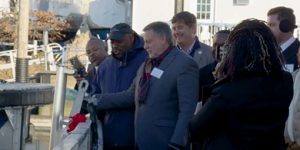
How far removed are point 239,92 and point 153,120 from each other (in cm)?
152

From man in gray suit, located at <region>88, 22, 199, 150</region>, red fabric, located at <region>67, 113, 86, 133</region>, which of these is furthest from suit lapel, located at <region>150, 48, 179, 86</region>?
red fabric, located at <region>67, 113, 86, 133</region>

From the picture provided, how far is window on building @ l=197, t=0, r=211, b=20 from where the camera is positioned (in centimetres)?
2305

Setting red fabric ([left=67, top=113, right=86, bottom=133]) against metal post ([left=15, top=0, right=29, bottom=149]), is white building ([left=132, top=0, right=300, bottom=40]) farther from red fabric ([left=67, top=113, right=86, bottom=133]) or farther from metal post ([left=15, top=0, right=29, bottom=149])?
red fabric ([left=67, top=113, right=86, bottom=133])

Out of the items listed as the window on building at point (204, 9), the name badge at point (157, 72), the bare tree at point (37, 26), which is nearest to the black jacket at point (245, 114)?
the name badge at point (157, 72)

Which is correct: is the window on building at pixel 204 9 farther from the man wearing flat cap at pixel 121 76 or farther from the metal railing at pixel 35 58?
the man wearing flat cap at pixel 121 76

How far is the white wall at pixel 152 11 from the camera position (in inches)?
803

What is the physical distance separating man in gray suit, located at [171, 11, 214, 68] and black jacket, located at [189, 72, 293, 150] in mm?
2354

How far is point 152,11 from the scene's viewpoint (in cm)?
2066

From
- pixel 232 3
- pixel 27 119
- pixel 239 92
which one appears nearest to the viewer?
pixel 239 92

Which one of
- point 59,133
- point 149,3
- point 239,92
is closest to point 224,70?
point 239,92

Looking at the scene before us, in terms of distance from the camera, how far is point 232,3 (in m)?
22.3

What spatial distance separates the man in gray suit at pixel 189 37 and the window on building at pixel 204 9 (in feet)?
55.9

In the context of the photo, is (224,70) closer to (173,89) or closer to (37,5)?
(173,89)

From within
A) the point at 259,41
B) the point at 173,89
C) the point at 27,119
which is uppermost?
the point at 259,41
